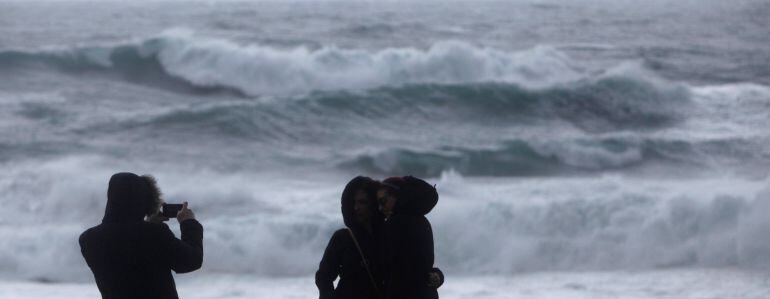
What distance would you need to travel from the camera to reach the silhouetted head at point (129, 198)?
3.00 metres

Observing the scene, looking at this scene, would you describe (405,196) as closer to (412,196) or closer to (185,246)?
(412,196)

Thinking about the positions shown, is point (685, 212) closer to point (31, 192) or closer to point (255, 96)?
point (31, 192)

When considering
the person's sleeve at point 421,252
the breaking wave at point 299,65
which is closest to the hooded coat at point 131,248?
the person's sleeve at point 421,252

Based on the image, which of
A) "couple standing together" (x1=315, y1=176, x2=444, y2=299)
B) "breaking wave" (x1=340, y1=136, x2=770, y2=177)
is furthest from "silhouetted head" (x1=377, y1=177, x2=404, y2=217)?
"breaking wave" (x1=340, y1=136, x2=770, y2=177)

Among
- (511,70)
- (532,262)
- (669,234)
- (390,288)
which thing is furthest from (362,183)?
(511,70)

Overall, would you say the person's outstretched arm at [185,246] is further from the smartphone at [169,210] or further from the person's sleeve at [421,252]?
the person's sleeve at [421,252]

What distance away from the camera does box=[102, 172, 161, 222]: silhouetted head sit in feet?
9.83

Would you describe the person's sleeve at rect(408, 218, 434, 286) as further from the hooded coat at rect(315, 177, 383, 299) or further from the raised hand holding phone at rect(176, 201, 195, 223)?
the raised hand holding phone at rect(176, 201, 195, 223)

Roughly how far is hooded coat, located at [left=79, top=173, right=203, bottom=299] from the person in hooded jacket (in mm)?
592

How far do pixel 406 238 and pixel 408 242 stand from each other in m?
0.01

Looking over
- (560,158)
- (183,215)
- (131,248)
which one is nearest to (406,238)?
(183,215)

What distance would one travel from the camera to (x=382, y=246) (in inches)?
127

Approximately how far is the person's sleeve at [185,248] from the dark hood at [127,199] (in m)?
0.10

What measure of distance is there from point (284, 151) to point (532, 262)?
566 centimetres
